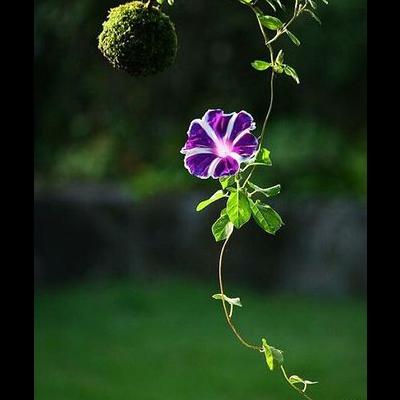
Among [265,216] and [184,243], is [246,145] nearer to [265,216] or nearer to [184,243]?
[265,216]

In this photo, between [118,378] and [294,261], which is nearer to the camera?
[118,378]

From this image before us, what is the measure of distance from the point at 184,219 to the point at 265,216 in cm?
330

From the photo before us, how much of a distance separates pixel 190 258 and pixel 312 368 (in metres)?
1.17

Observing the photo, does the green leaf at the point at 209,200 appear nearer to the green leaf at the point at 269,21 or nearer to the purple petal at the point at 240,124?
the purple petal at the point at 240,124

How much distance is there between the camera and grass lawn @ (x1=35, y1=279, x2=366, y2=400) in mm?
3064

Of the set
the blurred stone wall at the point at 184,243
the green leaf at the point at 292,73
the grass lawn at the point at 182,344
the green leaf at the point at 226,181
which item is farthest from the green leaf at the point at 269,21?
the blurred stone wall at the point at 184,243

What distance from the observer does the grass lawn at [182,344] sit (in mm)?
3064

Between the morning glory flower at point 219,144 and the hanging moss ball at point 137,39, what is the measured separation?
0.07 meters

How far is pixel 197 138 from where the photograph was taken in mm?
851

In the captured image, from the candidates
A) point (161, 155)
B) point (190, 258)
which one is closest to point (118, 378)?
point (190, 258)

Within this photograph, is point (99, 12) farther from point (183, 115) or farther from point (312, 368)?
point (312, 368)

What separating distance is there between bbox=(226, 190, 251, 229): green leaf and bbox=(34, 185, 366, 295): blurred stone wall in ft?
10.4

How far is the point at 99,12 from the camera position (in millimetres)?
4430

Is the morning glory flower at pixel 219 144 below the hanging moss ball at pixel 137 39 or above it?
below
